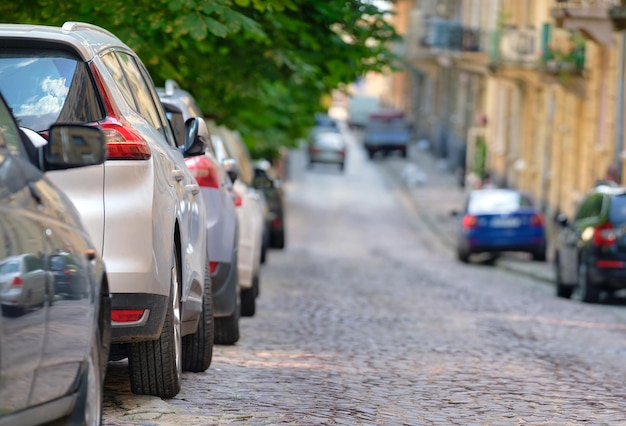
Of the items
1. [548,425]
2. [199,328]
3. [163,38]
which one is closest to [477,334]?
[163,38]

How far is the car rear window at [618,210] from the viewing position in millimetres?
18812

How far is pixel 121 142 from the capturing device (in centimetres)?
695

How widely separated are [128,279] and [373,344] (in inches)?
216

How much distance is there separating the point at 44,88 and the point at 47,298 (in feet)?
6.87

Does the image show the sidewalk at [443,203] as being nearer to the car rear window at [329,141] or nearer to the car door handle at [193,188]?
the car rear window at [329,141]

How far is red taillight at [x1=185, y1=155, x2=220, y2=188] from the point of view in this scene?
1061cm

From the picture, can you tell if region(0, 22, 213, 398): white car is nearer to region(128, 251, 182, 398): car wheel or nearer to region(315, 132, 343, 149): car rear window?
region(128, 251, 182, 398): car wheel

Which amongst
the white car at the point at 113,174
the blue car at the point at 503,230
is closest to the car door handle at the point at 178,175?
the white car at the point at 113,174

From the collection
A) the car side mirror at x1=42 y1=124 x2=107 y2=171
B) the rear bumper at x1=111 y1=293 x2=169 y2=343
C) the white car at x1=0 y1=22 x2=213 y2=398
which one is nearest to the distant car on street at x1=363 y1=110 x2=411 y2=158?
the white car at x1=0 y1=22 x2=213 y2=398

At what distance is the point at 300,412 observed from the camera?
307 inches

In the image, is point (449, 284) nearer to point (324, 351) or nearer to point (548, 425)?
point (324, 351)

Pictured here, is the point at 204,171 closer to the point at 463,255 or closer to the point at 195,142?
the point at 195,142

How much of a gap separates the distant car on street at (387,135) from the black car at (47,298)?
220 ft

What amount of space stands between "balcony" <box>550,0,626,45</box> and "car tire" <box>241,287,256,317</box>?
17.3m
